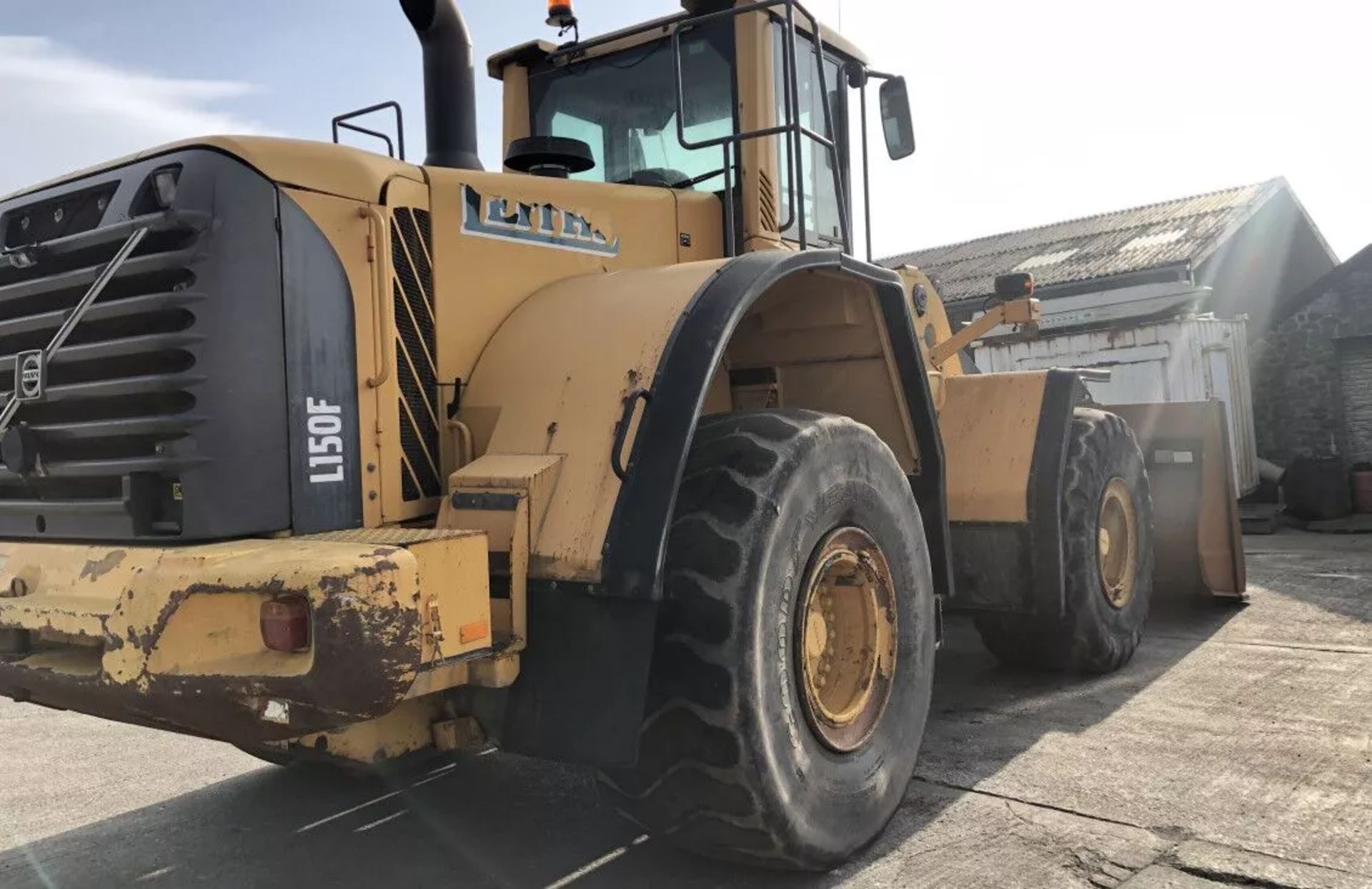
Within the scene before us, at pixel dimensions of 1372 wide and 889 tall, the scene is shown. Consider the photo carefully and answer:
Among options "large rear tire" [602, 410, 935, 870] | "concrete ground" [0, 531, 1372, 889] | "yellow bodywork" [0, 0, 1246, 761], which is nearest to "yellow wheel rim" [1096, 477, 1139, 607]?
"concrete ground" [0, 531, 1372, 889]

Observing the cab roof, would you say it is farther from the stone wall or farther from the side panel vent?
the stone wall

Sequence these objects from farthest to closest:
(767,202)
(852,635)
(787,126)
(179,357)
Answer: (767,202), (787,126), (852,635), (179,357)

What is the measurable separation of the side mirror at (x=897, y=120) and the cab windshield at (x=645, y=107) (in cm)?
89

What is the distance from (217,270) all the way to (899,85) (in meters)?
3.23

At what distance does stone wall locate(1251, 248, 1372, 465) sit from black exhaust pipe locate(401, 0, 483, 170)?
15.4 metres

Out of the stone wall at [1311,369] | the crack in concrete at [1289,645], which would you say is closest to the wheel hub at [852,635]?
the crack in concrete at [1289,645]

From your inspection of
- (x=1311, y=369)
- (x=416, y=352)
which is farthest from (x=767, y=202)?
(x=1311, y=369)

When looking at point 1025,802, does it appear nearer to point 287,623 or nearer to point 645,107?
point 287,623

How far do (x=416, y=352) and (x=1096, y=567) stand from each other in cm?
364

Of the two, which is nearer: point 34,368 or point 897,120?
point 34,368

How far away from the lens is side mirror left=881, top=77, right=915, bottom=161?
4859mm

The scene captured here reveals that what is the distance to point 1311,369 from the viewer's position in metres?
16.3

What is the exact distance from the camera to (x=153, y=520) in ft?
9.26

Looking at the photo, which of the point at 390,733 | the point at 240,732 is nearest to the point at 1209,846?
the point at 390,733
